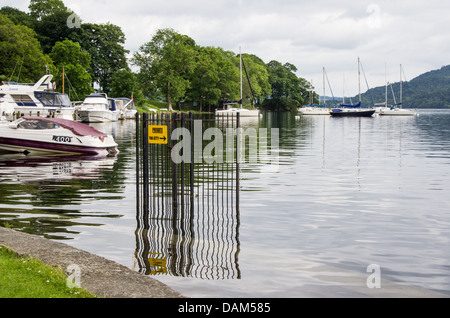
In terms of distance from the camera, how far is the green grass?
6.82 metres

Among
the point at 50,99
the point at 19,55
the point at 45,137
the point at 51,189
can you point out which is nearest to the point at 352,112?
the point at 19,55

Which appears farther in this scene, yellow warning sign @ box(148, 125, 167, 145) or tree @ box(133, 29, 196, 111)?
tree @ box(133, 29, 196, 111)

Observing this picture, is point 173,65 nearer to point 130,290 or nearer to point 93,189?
point 93,189

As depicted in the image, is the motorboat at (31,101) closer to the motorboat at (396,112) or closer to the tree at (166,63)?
the tree at (166,63)

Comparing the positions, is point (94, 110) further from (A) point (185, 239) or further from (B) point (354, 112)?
(B) point (354, 112)

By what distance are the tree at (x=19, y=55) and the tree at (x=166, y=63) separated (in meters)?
33.7

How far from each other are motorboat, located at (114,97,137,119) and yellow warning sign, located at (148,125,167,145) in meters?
70.4

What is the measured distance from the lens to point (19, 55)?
76.0 m

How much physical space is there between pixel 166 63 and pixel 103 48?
702 inches

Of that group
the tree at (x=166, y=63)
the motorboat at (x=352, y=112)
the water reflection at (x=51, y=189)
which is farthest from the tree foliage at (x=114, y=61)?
the water reflection at (x=51, y=189)

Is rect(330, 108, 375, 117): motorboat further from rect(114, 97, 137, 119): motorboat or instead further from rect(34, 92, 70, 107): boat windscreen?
rect(34, 92, 70, 107): boat windscreen

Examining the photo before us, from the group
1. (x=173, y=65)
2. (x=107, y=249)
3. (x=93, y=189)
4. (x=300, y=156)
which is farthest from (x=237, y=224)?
(x=173, y=65)

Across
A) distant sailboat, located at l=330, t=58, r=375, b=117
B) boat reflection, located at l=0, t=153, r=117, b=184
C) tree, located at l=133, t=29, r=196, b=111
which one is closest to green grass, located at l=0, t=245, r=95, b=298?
boat reflection, located at l=0, t=153, r=117, b=184
